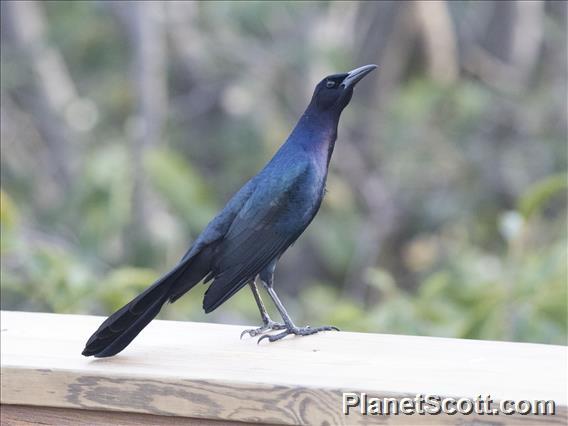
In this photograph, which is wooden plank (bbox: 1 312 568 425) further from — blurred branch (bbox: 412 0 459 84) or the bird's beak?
blurred branch (bbox: 412 0 459 84)

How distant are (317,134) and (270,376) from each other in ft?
2.94

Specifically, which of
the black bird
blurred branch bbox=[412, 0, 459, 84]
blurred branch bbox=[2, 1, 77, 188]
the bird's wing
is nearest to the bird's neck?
the black bird

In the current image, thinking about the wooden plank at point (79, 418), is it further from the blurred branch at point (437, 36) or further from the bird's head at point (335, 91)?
the blurred branch at point (437, 36)

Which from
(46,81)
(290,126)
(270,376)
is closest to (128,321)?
(270,376)

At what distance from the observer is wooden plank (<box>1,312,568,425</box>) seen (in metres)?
2.19

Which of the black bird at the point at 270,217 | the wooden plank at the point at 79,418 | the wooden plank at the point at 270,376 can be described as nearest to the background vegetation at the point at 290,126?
the black bird at the point at 270,217

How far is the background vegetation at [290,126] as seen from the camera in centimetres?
730

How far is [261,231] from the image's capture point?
2766 millimetres

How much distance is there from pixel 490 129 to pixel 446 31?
1.23 meters

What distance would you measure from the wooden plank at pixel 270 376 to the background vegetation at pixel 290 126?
4057 mm

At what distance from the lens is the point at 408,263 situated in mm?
8531

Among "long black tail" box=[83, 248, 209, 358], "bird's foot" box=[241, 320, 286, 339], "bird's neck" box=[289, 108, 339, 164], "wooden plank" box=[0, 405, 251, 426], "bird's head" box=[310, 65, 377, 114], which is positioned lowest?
"wooden plank" box=[0, 405, 251, 426]

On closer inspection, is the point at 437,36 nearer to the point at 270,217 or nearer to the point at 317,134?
the point at 317,134

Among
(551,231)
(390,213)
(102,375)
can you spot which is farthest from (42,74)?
(102,375)
